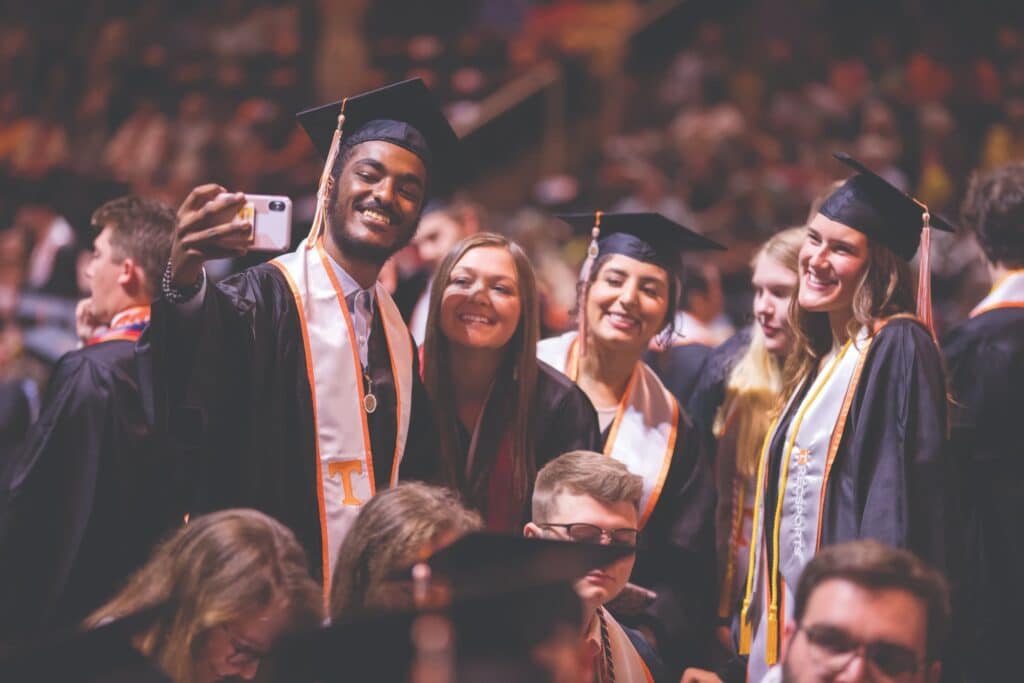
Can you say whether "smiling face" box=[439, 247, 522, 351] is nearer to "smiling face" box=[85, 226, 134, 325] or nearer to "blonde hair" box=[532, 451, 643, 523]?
"blonde hair" box=[532, 451, 643, 523]

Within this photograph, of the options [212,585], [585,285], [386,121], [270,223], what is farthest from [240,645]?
[585,285]

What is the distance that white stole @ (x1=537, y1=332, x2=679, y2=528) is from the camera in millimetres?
4098

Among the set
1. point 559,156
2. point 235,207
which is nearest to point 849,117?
point 559,156

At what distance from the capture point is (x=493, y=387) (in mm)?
3850

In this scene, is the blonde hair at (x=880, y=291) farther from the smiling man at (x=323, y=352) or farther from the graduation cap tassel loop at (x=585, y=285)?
the smiling man at (x=323, y=352)

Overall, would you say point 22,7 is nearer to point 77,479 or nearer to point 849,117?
point 849,117

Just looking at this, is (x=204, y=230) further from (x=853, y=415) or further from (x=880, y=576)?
Answer: (x=853, y=415)

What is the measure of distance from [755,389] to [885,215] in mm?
922

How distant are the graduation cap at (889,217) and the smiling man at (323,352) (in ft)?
3.78

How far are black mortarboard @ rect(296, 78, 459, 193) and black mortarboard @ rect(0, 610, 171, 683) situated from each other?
1.68 meters

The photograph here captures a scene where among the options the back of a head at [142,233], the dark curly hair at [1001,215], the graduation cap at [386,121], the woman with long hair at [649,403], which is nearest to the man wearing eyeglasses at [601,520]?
the woman with long hair at [649,403]

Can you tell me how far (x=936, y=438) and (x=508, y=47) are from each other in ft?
28.2

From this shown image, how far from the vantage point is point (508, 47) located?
11367 mm

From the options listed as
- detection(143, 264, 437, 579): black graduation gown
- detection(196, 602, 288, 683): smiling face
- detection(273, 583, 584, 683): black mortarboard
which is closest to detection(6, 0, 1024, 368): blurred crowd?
detection(143, 264, 437, 579): black graduation gown
